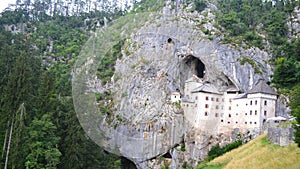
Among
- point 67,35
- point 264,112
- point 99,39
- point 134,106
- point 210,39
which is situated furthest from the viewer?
point 67,35

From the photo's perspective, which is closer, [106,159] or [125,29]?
[106,159]

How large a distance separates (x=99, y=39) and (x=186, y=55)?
470 inches

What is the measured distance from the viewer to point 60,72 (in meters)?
63.7

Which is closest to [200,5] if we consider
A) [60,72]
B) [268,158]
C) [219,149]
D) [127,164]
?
[60,72]

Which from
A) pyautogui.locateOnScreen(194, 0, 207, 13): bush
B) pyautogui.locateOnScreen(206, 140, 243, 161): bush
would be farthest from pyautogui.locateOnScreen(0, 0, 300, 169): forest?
pyautogui.locateOnScreen(206, 140, 243, 161): bush

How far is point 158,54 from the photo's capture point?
174 feet

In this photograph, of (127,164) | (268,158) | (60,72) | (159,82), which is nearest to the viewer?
(268,158)

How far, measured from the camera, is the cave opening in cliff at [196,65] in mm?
50656

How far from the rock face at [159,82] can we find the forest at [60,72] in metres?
2.20

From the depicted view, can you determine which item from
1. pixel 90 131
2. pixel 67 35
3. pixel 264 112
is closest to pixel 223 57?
pixel 264 112

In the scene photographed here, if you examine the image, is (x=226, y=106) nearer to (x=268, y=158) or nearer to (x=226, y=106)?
(x=226, y=106)

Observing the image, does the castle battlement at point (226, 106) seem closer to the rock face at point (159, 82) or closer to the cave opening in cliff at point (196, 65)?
the rock face at point (159, 82)

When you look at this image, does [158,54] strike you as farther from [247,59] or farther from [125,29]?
[247,59]

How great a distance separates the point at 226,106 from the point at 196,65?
8.47 meters
